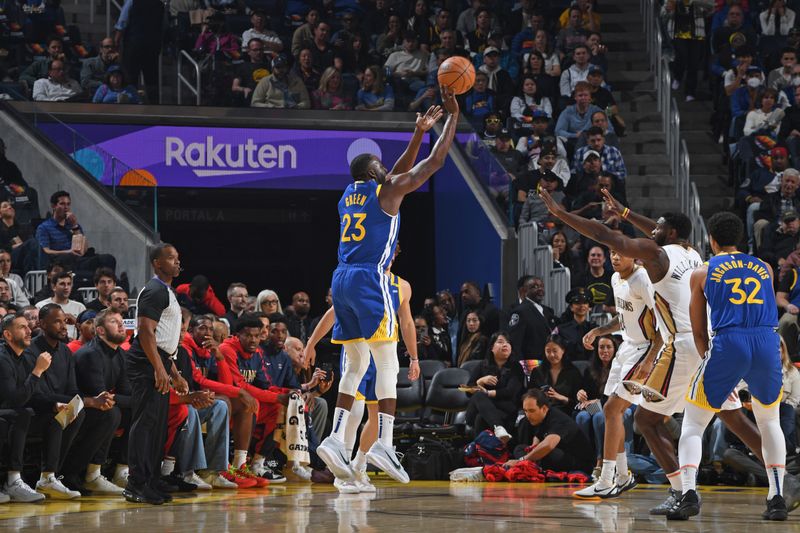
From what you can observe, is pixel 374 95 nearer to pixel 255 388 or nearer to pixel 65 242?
pixel 65 242

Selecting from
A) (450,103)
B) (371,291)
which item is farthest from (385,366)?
(450,103)

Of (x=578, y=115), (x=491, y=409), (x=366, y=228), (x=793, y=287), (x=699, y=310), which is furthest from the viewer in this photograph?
(x=578, y=115)

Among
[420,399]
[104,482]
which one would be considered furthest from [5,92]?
[104,482]

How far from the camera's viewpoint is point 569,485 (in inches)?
439

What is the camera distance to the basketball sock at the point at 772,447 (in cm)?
788

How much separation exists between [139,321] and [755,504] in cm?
464

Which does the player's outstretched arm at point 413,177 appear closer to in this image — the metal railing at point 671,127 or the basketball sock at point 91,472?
the basketball sock at point 91,472

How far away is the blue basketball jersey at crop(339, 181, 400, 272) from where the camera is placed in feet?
31.0

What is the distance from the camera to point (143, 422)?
Answer: 364 inches

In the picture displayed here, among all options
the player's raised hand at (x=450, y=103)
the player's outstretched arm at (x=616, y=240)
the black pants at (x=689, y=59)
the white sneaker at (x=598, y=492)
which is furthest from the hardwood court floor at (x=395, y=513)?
the black pants at (x=689, y=59)

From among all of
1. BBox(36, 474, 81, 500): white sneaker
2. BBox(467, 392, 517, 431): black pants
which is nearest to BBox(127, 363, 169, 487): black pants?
BBox(36, 474, 81, 500): white sneaker

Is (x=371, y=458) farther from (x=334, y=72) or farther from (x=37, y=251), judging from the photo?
(x=334, y=72)

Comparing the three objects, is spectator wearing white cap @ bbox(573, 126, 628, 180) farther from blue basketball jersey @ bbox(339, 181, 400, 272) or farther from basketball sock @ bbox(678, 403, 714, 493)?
basketball sock @ bbox(678, 403, 714, 493)

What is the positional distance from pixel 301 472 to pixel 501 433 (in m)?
2.04
